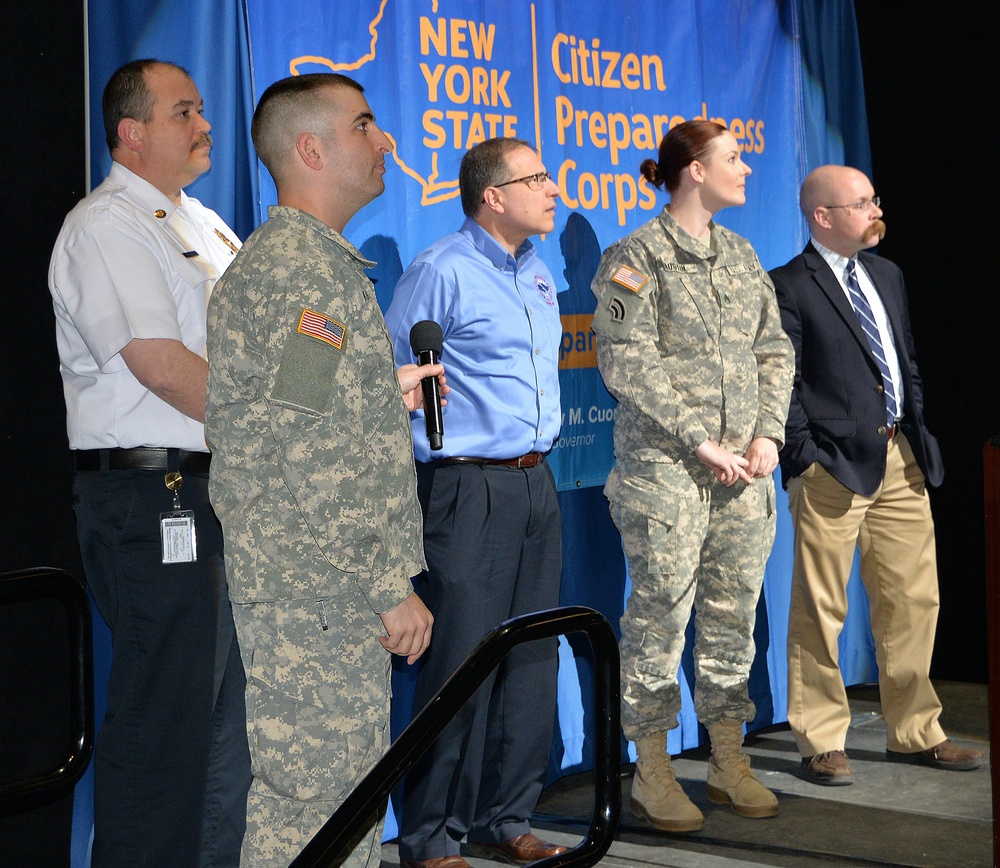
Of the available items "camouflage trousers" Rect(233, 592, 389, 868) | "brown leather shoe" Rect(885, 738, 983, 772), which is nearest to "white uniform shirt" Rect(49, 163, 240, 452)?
Answer: "camouflage trousers" Rect(233, 592, 389, 868)

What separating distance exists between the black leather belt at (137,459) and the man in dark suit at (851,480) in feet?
7.11

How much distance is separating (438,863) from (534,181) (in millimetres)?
1931

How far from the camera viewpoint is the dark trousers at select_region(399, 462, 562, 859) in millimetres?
3514

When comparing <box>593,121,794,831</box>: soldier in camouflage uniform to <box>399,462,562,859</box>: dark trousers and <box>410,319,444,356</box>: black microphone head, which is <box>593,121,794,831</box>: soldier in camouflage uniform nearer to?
<box>399,462,562,859</box>: dark trousers

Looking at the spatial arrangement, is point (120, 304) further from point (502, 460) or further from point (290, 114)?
point (502, 460)

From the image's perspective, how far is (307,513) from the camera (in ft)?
7.34

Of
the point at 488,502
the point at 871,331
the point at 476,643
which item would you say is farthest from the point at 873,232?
the point at 476,643

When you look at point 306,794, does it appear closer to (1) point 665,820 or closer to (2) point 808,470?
(1) point 665,820

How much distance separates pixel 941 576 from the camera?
552 centimetres

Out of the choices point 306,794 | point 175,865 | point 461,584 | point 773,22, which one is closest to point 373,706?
point 306,794

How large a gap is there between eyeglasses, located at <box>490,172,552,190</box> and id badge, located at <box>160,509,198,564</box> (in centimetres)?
143

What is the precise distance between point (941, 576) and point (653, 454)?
2307 millimetres

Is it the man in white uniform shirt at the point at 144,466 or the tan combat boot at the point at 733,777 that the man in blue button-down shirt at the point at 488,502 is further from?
the man in white uniform shirt at the point at 144,466

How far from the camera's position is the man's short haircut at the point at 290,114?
2430 millimetres
